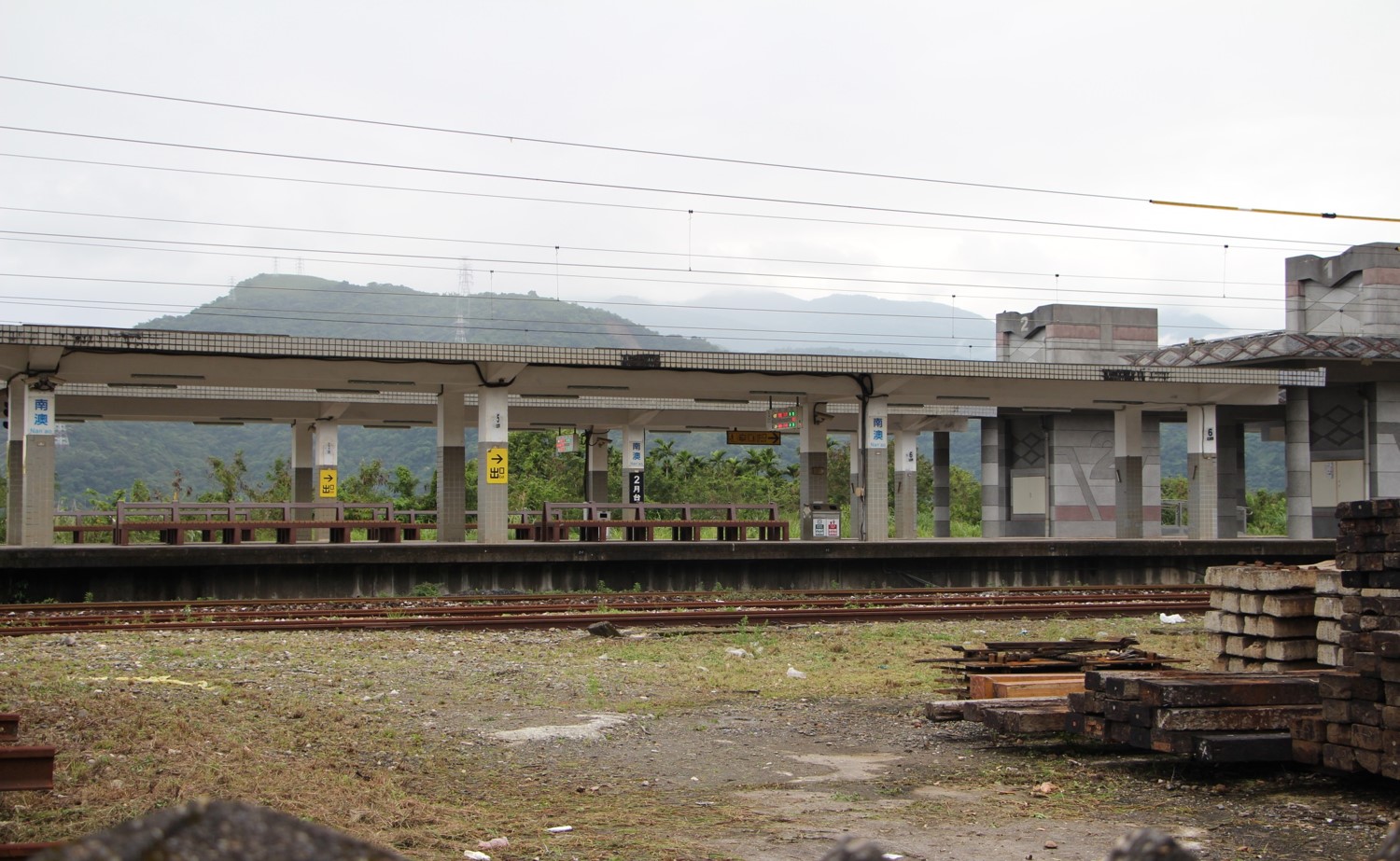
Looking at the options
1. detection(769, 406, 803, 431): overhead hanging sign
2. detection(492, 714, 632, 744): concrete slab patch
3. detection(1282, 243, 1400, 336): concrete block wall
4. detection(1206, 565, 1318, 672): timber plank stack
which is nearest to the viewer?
detection(492, 714, 632, 744): concrete slab patch

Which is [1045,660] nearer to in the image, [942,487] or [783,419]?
[783,419]

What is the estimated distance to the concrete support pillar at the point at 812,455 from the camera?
33188mm

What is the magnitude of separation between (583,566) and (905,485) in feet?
64.9

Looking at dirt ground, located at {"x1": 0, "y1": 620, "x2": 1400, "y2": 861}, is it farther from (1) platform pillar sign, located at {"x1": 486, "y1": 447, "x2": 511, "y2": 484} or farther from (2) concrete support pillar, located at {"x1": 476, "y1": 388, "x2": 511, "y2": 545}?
(1) platform pillar sign, located at {"x1": 486, "y1": 447, "x2": 511, "y2": 484}

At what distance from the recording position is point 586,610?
19.3 m

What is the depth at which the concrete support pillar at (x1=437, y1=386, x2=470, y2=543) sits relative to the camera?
1121 inches

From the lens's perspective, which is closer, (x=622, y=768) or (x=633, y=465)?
(x=622, y=768)

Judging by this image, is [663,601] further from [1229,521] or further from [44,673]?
[1229,521]

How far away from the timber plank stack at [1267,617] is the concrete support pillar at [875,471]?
19003 millimetres

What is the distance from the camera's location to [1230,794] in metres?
7.86

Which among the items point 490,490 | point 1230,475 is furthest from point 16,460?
point 1230,475

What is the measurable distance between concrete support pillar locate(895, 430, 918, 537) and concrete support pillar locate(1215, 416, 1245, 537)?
403 inches

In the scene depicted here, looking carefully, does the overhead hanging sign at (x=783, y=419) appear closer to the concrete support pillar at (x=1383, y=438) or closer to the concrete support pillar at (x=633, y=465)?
the concrete support pillar at (x=633, y=465)

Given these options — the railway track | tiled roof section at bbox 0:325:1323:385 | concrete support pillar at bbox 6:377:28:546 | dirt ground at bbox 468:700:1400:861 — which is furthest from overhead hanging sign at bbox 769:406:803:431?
dirt ground at bbox 468:700:1400:861
